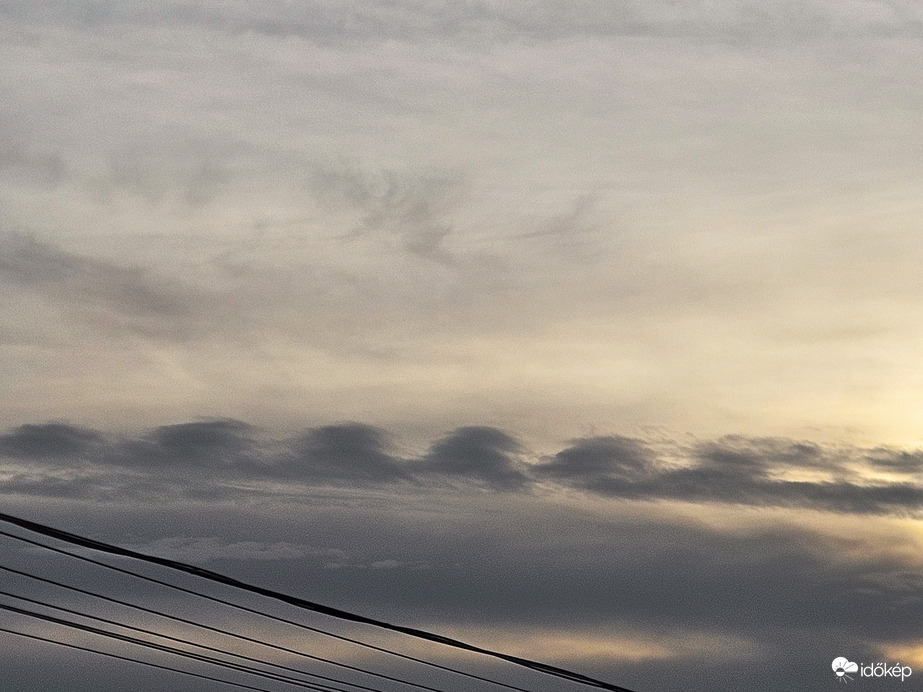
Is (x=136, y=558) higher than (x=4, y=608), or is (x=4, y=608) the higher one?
(x=136, y=558)

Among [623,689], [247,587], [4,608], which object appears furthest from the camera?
[623,689]

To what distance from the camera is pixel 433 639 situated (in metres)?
23.2

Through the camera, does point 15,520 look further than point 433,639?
No

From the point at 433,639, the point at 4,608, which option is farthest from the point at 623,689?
the point at 4,608

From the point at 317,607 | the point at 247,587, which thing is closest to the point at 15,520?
the point at 247,587

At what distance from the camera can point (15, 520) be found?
54.0ft

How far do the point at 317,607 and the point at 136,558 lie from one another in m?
3.96

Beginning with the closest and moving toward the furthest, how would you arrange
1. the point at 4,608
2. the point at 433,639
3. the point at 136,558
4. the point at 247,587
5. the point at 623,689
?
the point at 4,608 < the point at 136,558 < the point at 247,587 < the point at 433,639 < the point at 623,689

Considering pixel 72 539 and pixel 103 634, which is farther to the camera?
pixel 103 634

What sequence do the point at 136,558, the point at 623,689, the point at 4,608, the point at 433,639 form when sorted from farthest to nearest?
the point at 623,689, the point at 433,639, the point at 136,558, the point at 4,608

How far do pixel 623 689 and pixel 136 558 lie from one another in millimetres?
16006

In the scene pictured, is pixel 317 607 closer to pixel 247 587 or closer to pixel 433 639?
pixel 247 587

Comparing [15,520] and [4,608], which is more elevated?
[15,520]

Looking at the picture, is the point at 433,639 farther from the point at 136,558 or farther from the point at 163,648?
the point at 136,558
